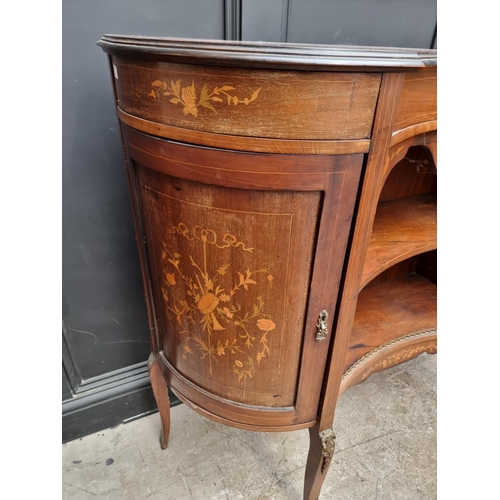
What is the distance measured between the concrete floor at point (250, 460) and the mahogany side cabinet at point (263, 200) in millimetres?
241

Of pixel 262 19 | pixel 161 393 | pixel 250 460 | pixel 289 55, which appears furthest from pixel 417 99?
pixel 250 460

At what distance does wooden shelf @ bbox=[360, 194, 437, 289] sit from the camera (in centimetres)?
86

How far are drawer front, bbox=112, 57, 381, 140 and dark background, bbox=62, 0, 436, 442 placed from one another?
1.27ft

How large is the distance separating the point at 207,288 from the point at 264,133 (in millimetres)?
299

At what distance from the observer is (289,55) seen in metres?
0.46

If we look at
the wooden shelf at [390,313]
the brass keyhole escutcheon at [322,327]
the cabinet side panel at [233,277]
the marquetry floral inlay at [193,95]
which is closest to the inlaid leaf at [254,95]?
the marquetry floral inlay at [193,95]

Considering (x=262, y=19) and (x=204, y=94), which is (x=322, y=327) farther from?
(x=262, y=19)

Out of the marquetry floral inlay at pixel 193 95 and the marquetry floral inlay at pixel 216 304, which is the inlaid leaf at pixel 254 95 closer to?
the marquetry floral inlay at pixel 193 95

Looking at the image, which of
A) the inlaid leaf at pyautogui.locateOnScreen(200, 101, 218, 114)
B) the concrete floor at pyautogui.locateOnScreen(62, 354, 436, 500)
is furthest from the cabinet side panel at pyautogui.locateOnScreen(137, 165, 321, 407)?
the concrete floor at pyautogui.locateOnScreen(62, 354, 436, 500)

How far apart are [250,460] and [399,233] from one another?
31.4 inches

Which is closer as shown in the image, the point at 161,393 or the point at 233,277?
the point at 233,277

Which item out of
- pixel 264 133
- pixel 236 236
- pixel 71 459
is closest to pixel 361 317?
pixel 236 236

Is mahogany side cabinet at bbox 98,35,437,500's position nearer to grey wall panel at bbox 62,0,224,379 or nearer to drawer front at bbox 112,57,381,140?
drawer front at bbox 112,57,381,140

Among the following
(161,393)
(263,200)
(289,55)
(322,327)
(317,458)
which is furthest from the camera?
(161,393)
